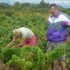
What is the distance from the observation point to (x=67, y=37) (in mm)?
8891

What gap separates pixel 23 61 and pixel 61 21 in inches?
60.0

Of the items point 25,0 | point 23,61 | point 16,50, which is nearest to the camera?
point 23,61

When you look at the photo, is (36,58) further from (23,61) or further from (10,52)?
(10,52)

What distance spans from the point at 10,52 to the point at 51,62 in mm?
1061

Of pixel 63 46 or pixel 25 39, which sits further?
pixel 25 39

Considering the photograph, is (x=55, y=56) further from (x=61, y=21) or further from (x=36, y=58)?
(x=61, y=21)

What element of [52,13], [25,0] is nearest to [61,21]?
[52,13]

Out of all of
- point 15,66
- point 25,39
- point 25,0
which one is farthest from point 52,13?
point 25,0

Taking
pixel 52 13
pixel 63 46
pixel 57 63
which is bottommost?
pixel 57 63

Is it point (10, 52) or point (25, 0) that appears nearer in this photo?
point (10, 52)

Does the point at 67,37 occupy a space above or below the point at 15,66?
above

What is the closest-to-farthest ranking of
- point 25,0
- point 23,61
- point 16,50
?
point 23,61, point 16,50, point 25,0

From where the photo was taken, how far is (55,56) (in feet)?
26.9

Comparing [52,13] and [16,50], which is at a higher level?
[52,13]
